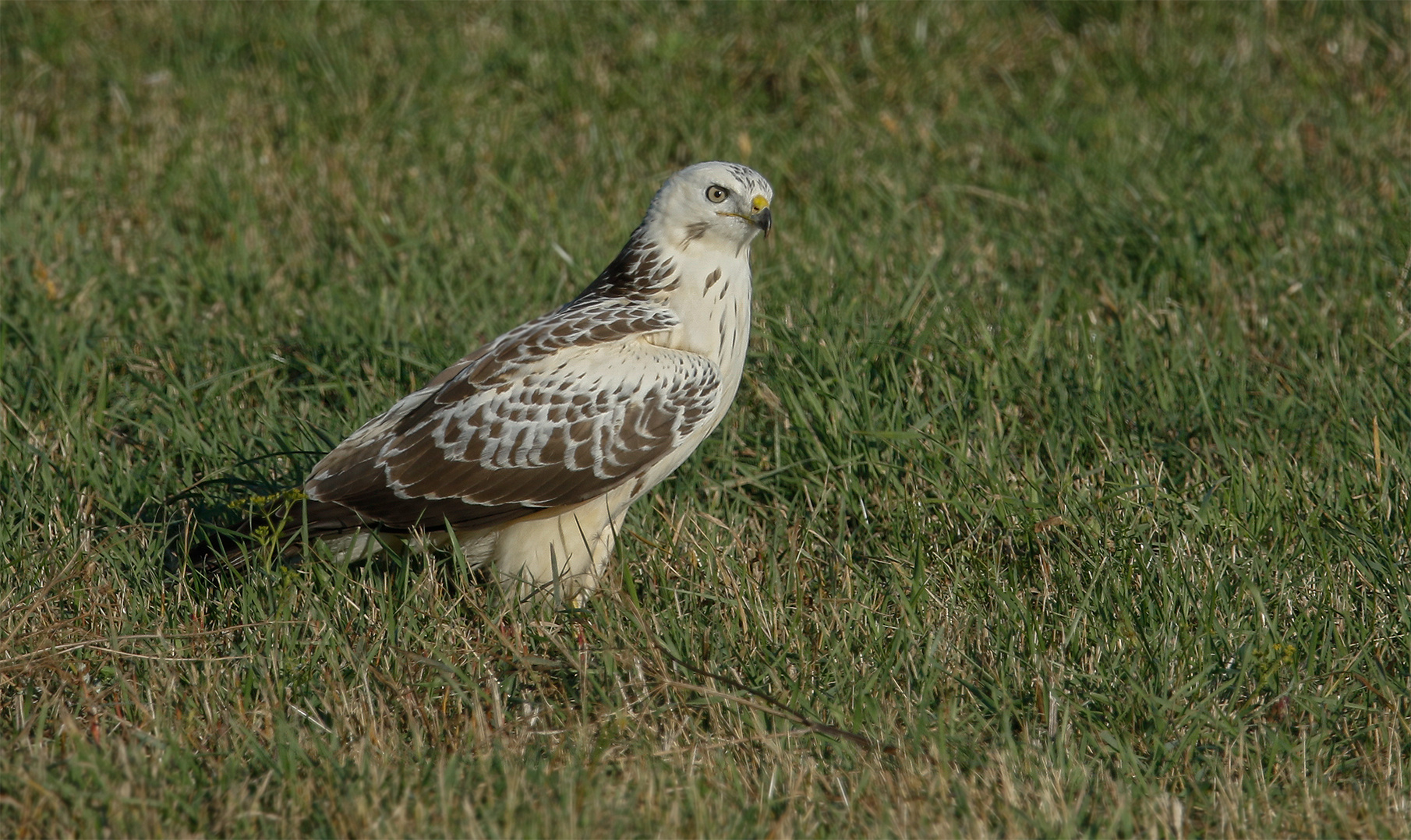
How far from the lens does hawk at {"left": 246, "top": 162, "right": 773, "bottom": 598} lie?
14.1 feet

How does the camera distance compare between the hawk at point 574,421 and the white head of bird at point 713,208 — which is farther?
the white head of bird at point 713,208

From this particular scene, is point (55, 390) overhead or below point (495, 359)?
below

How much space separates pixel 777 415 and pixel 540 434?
126cm

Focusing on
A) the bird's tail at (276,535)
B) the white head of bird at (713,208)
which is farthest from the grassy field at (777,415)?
the white head of bird at (713,208)

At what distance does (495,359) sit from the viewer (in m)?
4.46

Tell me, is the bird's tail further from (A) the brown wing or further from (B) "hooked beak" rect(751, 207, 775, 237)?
(B) "hooked beak" rect(751, 207, 775, 237)

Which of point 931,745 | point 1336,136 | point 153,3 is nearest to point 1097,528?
point 931,745

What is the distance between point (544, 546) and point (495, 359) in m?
0.62

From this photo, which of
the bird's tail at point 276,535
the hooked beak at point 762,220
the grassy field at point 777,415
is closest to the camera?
the grassy field at point 777,415

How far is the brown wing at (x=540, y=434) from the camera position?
430 centimetres

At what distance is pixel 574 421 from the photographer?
14.1 ft

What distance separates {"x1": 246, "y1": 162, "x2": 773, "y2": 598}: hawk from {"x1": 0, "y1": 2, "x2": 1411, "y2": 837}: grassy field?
204mm

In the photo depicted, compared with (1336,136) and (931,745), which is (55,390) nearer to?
(931,745)

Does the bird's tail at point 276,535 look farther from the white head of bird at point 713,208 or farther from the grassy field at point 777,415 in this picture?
the white head of bird at point 713,208
